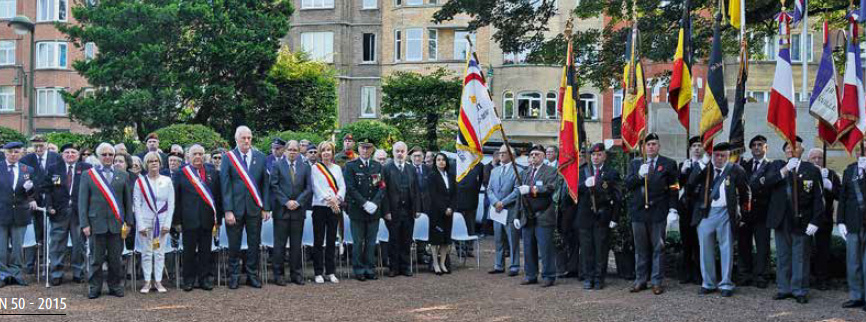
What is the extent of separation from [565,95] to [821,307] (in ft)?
14.2

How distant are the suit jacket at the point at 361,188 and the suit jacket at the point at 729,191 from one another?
432cm

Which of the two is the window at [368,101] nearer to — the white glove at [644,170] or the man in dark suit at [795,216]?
the white glove at [644,170]

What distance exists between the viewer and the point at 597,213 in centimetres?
1316

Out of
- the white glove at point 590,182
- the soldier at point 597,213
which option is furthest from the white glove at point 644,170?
the white glove at point 590,182

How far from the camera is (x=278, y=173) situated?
13.3 metres

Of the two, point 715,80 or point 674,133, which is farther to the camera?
point 674,133

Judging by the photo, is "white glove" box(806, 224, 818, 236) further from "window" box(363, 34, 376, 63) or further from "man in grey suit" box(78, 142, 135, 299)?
"window" box(363, 34, 376, 63)

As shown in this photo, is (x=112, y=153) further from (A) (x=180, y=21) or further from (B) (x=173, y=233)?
(A) (x=180, y=21)

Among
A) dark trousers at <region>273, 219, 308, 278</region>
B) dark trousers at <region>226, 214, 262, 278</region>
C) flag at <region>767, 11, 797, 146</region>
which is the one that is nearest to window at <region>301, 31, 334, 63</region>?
dark trousers at <region>273, 219, 308, 278</region>

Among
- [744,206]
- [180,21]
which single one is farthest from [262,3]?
[744,206]

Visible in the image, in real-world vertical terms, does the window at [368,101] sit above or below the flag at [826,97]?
above

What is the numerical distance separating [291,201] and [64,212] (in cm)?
315

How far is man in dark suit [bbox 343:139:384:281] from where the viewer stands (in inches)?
552

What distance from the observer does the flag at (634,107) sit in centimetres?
1359
